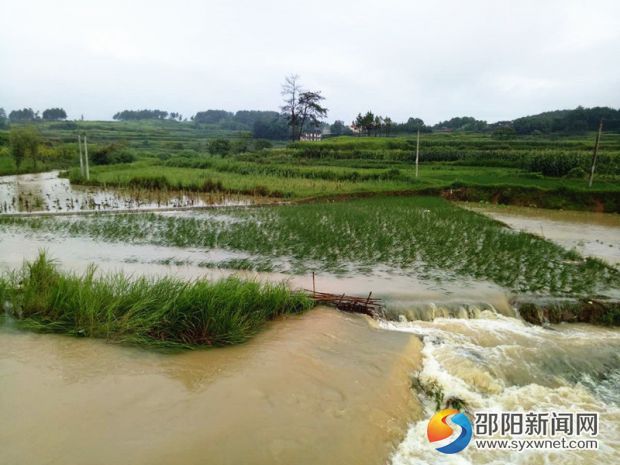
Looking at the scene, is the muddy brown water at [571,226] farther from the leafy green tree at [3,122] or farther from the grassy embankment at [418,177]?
the leafy green tree at [3,122]

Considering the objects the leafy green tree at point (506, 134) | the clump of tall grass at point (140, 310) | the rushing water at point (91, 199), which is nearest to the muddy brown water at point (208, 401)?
the clump of tall grass at point (140, 310)

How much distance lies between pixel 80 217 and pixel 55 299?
34.5 feet

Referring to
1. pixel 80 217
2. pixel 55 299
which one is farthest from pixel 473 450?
pixel 80 217

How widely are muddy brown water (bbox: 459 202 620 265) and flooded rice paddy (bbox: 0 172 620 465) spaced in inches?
236

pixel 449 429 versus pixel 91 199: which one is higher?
pixel 91 199

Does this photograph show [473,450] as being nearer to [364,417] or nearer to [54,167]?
[364,417]

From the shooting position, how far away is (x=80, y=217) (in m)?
15.2

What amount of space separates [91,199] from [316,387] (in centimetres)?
1857

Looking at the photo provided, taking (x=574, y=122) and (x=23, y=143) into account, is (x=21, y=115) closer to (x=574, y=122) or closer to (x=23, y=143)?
(x=23, y=143)

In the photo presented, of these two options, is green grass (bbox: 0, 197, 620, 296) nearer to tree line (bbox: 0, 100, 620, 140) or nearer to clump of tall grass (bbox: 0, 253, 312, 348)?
clump of tall grass (bbox: 0, 253, 312, 348)

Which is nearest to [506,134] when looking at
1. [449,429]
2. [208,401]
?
[449,429]

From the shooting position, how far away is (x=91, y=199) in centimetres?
1947

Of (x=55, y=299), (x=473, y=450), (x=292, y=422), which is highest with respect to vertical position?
(x=55, y=299)

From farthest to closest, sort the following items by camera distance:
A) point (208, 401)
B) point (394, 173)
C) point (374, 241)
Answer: point (394, 173)
point (374, 241)
point (208, 401)
